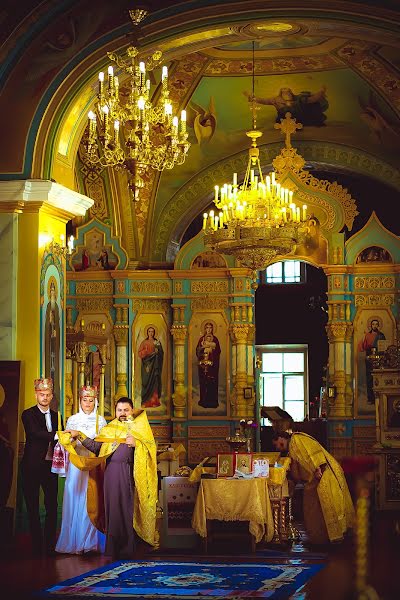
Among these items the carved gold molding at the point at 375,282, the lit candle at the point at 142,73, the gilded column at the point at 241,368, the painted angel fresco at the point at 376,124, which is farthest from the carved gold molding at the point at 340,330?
the lit candle at the point at 142,73

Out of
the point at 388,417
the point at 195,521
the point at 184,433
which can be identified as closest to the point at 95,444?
the point at 195,521

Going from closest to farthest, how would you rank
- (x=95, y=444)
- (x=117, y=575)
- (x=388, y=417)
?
(x=117, y=575), (x=95, y=444), (x=388, y=417)

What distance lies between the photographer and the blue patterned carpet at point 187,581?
8.87m

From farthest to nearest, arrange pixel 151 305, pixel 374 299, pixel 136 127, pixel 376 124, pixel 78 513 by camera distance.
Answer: pixel 151 305
pixel 374 299
pixel 376 124
pixel 78 513
pixel 136 127

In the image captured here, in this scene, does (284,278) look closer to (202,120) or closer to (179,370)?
(179,370)

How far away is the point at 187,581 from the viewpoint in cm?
959

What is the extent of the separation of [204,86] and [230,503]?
817cm

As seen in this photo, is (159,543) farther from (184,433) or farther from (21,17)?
(184,433)

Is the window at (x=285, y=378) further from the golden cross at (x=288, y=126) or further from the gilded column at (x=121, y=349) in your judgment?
the golden cross at (x=288, y=126)

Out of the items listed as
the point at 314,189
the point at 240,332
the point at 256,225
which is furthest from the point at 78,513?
the point at 314,189

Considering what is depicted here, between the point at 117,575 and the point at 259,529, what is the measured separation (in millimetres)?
2165

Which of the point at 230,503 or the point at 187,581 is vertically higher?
the point at 230,503

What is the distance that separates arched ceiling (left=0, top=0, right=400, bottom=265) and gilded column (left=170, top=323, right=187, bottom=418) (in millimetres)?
1234

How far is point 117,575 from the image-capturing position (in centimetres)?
988
